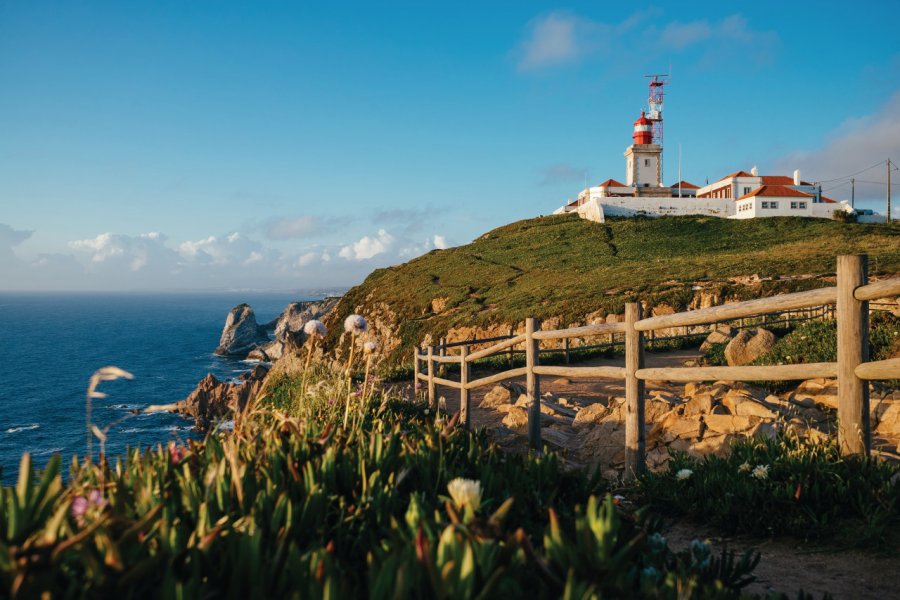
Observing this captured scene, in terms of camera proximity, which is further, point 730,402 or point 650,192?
point 650,192

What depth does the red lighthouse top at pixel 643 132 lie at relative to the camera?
69000 mm

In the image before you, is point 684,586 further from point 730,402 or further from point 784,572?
point 730,402

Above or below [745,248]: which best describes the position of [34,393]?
below

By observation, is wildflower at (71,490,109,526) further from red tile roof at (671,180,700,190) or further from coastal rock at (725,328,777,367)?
red tile roof at (671,180,700,190)

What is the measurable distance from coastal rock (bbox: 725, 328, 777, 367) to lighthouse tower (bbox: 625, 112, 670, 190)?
2348 inches

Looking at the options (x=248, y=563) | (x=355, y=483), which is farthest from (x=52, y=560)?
(x=355, y=483)

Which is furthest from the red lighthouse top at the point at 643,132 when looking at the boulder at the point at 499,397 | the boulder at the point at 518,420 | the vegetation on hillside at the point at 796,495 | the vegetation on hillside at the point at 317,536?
the vegetation on hillside at the point at 317,536

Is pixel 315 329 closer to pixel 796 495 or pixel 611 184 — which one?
pixel 796 495

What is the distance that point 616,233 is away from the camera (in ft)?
180

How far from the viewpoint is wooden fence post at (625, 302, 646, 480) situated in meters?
4.92

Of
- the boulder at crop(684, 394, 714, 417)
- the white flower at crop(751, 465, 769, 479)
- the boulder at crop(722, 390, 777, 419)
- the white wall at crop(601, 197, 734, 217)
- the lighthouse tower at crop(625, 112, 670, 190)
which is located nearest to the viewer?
the white flower at crop(751, 465, 769, 479)

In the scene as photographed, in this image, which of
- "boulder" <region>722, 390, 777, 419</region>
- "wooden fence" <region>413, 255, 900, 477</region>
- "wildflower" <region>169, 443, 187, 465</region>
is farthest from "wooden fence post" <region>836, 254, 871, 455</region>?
"wildflower" <region>169, 443, 187, 465</region>

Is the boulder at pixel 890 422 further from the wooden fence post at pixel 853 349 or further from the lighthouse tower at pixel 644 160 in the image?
the lighthouse tower at pixel 644 160

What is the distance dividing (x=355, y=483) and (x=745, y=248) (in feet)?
159
